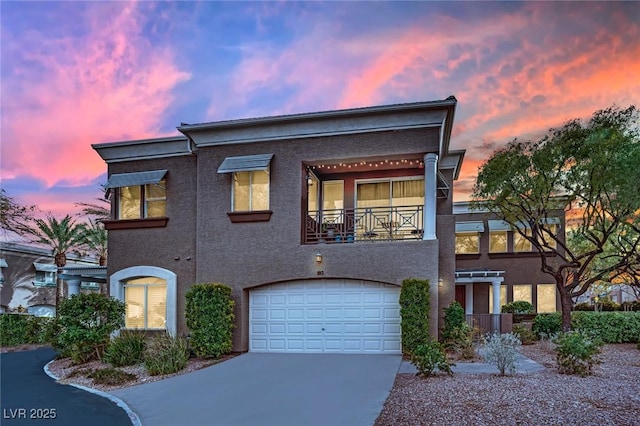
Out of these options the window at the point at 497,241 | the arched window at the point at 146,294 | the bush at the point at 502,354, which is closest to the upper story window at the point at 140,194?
the arched window at the point at 146,294

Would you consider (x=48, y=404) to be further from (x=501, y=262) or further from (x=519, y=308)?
(x=501, y=262)

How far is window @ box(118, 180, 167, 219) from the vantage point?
51.7ft

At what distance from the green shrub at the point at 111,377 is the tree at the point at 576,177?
42.4 ft

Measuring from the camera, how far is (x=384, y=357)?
12.4 m

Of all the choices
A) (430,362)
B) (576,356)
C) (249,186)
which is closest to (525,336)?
(576,356)

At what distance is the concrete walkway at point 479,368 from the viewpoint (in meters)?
10.2

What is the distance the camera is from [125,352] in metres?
12.5

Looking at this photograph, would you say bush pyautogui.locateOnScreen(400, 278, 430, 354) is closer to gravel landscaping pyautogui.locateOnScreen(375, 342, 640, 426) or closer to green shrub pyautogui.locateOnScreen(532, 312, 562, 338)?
gravel landscaping pyautogui.locateOnScreen(375, 342, 640, 426)

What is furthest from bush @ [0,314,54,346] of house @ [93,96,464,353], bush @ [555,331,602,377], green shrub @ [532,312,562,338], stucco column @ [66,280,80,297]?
green shrub @ [532,312,562,338]

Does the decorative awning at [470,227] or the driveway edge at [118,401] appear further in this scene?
the decorative awning at [470,227]

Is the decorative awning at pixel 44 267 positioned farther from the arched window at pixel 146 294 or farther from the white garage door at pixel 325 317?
the white garage door at pixel 325 317

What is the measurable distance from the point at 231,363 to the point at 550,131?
12.9 meters

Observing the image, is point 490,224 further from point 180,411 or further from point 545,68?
point 180,411

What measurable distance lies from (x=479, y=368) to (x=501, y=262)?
15.6 metres
